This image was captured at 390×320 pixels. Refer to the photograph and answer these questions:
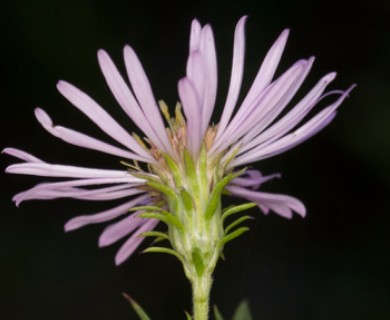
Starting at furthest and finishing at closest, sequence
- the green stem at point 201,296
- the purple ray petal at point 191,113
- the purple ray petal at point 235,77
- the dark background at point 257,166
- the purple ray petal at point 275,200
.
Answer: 1. the dark background at point 257,166
2. the purple ray petal at point 275,200
3. the purple ray petal at point 235,77
4. the green stem at point 201,296
5. the purple ray petal at point 191,113

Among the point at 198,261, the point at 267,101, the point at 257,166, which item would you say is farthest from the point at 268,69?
the point at 257,166

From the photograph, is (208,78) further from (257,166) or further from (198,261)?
(257,166)

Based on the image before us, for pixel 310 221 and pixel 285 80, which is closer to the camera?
pixel 285 80

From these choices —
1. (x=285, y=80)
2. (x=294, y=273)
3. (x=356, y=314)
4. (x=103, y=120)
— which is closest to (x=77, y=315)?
(x=294, y=273)

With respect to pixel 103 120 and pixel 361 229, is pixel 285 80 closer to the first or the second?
pixel 103 120

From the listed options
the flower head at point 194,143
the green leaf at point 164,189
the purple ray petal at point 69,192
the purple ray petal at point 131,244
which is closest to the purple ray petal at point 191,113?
the flower head at point 194,143

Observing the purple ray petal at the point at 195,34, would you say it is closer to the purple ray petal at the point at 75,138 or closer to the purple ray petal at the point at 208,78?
the purple ray petal at the point at 208,78

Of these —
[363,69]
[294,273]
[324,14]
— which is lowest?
[294,273]
